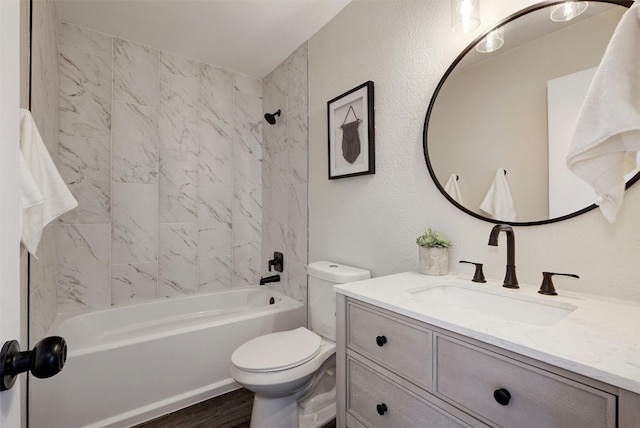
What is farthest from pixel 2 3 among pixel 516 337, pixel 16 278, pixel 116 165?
pixel 116 165

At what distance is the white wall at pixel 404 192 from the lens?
96cm

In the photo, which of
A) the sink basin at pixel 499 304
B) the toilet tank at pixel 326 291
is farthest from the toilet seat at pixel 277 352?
the sink basin at pixel 499 304

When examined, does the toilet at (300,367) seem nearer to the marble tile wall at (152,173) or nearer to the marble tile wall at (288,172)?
the marble tile wall at (288,172)

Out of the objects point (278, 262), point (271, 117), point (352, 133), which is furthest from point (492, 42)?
point (278, 262)

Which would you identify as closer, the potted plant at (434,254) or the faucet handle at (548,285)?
the faucet handle at (548,285)

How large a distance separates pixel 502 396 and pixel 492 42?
51.3 inches

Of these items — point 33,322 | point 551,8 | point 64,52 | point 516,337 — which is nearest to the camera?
point 516,337

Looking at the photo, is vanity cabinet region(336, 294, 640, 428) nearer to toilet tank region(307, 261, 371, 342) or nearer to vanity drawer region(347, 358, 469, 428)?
vanity drawer region(347, 358, 469, 428)

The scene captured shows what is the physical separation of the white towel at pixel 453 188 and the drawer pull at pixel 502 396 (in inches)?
31.7

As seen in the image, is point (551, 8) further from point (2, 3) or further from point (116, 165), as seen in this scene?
point (116, 165)

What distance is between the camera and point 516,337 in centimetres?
69

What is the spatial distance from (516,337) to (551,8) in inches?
46.3

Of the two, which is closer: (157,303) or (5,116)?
(5,116)

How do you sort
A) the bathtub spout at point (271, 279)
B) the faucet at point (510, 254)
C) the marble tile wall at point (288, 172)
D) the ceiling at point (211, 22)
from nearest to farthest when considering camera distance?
1. the faucet at point (510, 254)
2. the ceiling at point (211, 22)
3. the marble tile wall at point (288, 172)
4. the bathtub spout at point (271, 279)
